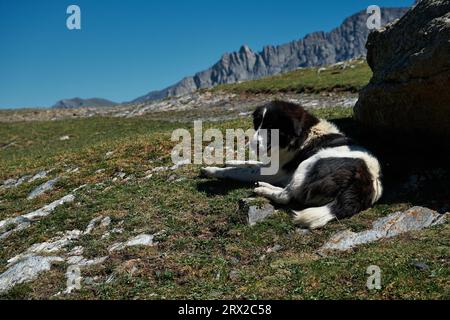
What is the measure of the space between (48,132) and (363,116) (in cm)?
3259

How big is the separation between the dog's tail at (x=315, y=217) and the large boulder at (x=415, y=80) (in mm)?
3847

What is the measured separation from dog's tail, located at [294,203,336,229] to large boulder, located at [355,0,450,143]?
3847mm

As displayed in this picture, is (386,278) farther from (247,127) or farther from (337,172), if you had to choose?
(247,127)

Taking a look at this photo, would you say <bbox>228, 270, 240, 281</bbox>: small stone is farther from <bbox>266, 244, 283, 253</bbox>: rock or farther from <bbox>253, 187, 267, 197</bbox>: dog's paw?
<bbox>253, 187, 267, 197</bbox>: dog's paw

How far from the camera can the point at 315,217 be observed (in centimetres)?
1033

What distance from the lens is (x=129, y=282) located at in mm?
8914

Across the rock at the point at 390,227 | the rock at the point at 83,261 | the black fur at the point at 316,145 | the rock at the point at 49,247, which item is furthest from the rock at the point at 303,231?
the rock at the point at 49,247

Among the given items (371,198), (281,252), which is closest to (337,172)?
(371,198)

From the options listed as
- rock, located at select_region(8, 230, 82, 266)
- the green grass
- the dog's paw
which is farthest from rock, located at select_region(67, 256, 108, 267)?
the green grass

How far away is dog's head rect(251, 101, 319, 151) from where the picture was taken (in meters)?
12.0

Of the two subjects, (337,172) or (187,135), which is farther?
(187,135)

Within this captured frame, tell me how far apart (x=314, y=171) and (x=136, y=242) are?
421 centimetres

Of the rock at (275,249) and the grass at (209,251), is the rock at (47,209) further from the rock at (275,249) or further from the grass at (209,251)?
the rock at (275,249)

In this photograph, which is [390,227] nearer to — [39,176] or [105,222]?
[105,222]
